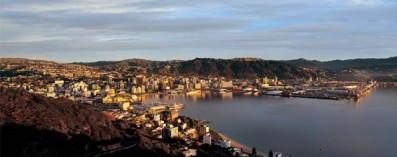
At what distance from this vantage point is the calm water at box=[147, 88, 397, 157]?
8.49 metres

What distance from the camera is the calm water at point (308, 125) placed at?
849cm

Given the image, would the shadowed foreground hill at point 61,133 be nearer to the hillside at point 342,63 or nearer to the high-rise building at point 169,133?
the high-rise building at point 169,133

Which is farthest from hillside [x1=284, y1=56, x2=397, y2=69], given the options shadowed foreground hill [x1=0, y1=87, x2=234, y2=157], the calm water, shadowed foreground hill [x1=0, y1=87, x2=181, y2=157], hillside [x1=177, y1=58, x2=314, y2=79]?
shadowed foreground hill [x1=0, y1=87, x2=181, y2=157]

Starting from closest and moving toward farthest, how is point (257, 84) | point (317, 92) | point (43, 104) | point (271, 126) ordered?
point (43, 104), point (271, 126), point (317, 92), point (257, 84)

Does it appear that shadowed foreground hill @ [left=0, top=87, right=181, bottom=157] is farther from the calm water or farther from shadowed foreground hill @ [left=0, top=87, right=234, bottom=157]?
the calm water

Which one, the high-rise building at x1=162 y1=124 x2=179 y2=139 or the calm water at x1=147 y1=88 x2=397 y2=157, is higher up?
the high-rise building at x1=162 y1=124 x2=179 y2=139

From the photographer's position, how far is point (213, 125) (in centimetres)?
1130

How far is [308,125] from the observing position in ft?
37.4

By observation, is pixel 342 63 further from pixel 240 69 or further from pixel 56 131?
pixel 56 131

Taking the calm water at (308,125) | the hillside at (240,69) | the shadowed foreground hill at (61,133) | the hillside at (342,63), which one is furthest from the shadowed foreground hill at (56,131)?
the hillside at (342,63)

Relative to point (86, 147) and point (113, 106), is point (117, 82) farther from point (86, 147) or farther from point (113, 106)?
point (86, 147)

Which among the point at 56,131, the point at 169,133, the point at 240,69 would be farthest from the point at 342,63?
the point at 56,131

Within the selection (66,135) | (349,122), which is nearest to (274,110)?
(349,122)

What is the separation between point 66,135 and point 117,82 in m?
17.5
